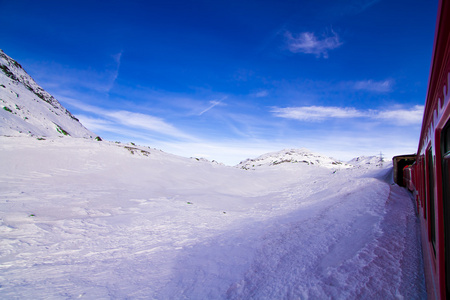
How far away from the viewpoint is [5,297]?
345 cm

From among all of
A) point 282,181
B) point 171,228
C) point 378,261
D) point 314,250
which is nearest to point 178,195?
point 171,228

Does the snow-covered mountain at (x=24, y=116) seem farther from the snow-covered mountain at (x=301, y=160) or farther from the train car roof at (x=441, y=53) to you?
the train car roof at (x=441, y=53)

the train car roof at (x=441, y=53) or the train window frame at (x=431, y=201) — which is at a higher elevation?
the train car roof at (x=441, y=53)

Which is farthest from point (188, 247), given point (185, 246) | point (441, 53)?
point (441, 53)

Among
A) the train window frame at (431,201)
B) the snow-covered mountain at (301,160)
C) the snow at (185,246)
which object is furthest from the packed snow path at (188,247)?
the snow-covered mountain at (301,160)

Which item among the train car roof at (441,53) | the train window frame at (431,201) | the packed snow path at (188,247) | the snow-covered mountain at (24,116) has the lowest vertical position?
the packed snow path at (188,247)

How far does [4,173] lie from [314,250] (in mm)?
13957

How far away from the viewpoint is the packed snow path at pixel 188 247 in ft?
11.9

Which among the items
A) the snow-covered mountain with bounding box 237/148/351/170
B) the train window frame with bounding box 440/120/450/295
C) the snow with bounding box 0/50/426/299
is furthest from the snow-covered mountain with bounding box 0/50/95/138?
the train window frame with bounding box 440/120/450/295

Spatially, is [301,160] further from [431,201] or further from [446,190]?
[446,190]

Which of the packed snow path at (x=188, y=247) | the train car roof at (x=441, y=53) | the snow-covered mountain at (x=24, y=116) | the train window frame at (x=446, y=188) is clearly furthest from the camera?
the snow-covered mountain at (x=24, y=116)

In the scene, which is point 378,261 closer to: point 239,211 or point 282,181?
point 239,211

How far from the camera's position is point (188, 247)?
19.1ft

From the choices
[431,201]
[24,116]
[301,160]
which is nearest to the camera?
[431,201]
